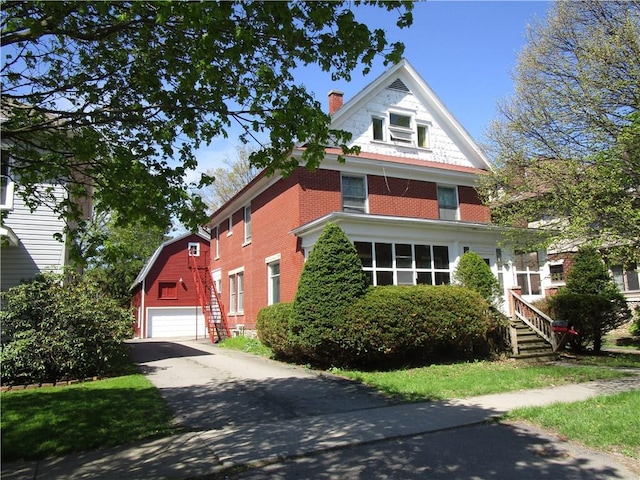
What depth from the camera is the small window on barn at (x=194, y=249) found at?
33.2 metres

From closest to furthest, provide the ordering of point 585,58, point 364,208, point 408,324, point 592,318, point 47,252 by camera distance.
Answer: point 585,58 → point 408,324 → point 47,252 → point 592,318 → point 364,208

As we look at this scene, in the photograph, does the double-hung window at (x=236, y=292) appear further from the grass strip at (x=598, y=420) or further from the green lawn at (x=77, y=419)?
the grass strip at (x=598, y=420)

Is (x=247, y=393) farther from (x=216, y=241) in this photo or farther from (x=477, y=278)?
(x=216, y=241)

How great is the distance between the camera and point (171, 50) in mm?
5719

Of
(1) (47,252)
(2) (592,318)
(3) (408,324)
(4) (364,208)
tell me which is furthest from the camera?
(4) (364,208)

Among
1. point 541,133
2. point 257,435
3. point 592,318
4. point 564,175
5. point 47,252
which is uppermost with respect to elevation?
point 541,133

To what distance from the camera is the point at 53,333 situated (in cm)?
1020

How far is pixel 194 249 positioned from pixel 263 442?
28652 millimetres

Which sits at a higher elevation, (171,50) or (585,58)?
(585,58)

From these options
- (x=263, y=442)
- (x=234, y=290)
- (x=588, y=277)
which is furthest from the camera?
(x=234, y=290)

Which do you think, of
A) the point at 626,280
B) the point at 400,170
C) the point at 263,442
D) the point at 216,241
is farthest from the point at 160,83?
the point at 626,280

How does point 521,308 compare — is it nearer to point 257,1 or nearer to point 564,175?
point 564,175

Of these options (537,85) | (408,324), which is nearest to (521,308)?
(408,324)

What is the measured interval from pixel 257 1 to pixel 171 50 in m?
1.20
